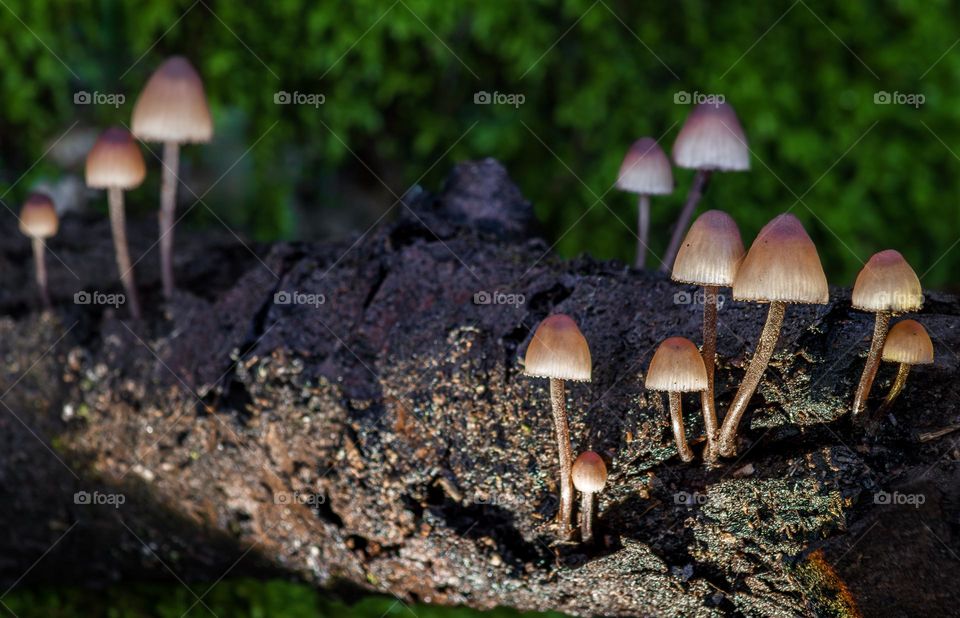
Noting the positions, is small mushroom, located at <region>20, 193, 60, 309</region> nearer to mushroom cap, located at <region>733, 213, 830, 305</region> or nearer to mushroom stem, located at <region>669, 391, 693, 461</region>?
mushroom stem, located at <region>669, 391, 693, 461</region>

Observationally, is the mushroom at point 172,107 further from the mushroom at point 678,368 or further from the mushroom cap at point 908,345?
the mushroom cap at point 908,345

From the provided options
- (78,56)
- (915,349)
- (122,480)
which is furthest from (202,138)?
(915,349)

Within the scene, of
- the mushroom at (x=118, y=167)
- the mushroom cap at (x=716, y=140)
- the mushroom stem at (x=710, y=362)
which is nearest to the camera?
the mushroom stem at (x=710, y=362)
